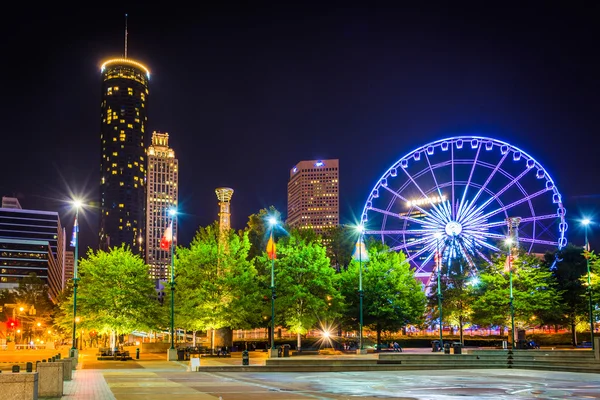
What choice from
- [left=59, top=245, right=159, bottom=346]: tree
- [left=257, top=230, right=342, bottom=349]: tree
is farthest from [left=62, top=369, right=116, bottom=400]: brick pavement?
[left=257, top=230, right=342, bottom=349]: tree

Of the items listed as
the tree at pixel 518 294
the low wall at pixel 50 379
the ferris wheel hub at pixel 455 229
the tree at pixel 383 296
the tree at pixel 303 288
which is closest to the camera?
the low wall at pixel 50 379

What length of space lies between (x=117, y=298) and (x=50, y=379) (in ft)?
124

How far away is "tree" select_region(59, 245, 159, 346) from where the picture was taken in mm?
59688

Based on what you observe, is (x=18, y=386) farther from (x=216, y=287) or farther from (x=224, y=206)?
(x=224, y=206)

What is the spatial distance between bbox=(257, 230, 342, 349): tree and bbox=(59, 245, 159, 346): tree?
1126 centimetres

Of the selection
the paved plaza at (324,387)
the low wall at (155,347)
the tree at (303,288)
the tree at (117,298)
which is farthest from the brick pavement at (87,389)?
the low wall at (155,347)

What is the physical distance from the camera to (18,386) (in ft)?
51.9

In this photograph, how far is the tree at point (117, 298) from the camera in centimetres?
5969

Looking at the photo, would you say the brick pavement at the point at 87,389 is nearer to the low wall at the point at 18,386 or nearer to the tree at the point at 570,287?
the low wall at the point at 18,386

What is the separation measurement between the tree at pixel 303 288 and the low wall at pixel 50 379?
36751 mm

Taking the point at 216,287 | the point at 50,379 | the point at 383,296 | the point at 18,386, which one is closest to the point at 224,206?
the point at 216,287

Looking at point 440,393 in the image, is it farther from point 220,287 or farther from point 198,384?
point 220,287

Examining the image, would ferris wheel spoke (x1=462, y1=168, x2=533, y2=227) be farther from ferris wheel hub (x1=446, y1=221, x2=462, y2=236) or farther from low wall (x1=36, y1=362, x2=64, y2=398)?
low wall (x1=36, y1=362, x2=64, y2=398)

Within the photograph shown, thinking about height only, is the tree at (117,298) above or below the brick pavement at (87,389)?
above
